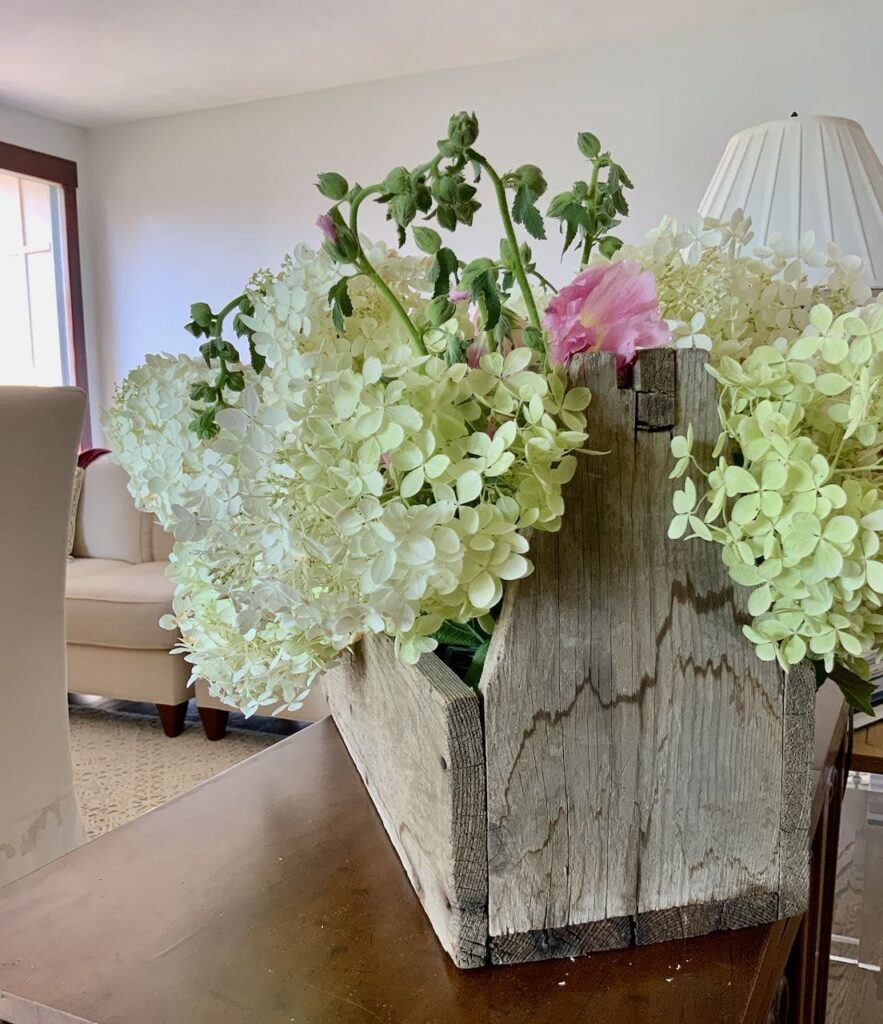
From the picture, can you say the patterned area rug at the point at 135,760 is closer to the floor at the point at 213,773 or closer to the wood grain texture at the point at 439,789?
the floor at the point at 213,773

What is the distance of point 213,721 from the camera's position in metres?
2.68

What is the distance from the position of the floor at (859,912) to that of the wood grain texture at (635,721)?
98 cm

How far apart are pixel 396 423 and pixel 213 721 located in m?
2.47

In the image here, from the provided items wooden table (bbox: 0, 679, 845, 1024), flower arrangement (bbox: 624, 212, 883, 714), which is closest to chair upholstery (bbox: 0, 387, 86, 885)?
wooden table (bbox: 0, 679, 845, 1024)

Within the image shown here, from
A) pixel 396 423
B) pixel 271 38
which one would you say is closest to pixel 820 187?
pixel 396 423

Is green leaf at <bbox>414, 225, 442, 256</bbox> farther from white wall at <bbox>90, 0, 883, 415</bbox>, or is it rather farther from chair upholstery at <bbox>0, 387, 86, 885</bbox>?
white wall at <bbox>90, 0, 883, 415</bbox>

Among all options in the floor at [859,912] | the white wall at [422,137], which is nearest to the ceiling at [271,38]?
the white wall at [422,137]

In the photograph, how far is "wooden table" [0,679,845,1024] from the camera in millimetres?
436

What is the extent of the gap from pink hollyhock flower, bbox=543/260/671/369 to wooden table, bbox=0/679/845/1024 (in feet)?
1.02

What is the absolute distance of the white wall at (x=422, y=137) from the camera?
3152 mm

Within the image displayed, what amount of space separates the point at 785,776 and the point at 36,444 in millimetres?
973

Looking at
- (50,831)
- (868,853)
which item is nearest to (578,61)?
(868,853)

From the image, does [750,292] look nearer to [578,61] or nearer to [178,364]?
[178,364]

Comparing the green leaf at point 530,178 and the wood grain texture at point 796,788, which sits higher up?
the green leaf at point 530,178
